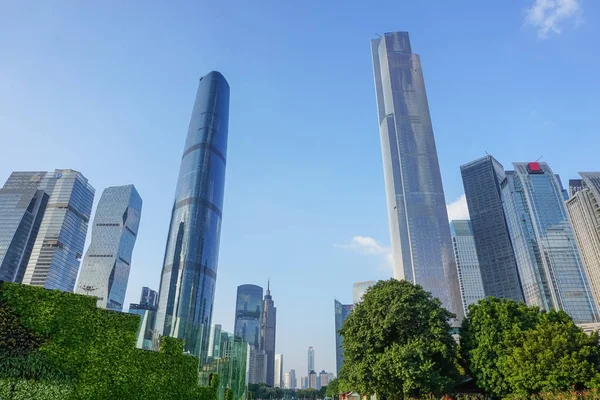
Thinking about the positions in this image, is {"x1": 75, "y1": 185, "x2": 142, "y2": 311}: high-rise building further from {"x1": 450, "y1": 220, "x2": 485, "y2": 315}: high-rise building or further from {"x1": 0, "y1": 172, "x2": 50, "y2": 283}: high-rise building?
{"x1": 450, "y1": 220, "x2": 485, "y2": 315}: high-rise building

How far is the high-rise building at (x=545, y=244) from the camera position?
131 meters

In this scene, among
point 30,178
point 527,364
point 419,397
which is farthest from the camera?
point 30,178

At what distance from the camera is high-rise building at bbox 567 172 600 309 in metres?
117

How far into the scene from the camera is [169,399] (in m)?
20.7

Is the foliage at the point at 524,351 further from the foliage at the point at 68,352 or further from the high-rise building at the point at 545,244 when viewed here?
the high-rise building at the point at 545,244

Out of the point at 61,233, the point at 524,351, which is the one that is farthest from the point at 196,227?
the point at 524,351

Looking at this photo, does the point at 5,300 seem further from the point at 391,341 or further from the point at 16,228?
the point at 16,228

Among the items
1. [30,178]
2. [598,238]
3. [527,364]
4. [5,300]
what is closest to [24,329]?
[5,300]

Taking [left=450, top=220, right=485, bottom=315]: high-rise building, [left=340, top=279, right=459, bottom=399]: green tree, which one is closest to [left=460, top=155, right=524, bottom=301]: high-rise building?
[left=450, top=220, right=485, bottom=315]: high-rise building

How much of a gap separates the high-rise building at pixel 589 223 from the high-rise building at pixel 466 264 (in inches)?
1546

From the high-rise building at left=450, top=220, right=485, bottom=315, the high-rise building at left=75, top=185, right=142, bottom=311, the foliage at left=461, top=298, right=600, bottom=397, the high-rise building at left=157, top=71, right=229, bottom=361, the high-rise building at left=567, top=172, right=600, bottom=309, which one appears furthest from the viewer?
the high-rise building at left=75, top=185, right=142, bottom=311

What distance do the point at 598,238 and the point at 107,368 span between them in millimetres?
140467

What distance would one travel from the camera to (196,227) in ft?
445

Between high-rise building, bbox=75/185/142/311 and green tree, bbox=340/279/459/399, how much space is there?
155625mm
